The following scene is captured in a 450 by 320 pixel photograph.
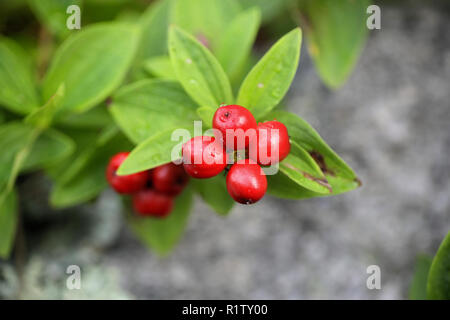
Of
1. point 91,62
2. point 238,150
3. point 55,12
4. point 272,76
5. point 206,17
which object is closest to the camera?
point 238,150

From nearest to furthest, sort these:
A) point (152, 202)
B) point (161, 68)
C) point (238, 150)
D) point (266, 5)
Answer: point (238, 150) < point (152, 202) < point (161, 68) < point (266, 5)

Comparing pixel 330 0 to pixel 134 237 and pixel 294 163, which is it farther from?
pixel 134 237

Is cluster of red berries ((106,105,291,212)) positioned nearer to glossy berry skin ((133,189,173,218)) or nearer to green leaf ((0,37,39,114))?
glossy berry skin ((133,189,173,218))

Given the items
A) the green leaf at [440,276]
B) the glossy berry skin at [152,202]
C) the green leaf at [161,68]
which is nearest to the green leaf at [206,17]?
the green leaf at [161,68]

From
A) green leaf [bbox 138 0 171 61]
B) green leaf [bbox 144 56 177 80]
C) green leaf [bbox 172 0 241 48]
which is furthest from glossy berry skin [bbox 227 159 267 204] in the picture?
green leaf [bbox 138 0 171 61]

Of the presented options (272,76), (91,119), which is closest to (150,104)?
(272,76)

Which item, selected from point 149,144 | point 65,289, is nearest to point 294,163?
point 149,144

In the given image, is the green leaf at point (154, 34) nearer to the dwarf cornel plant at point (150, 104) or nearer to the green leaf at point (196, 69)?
the dwarf cornel plant at point (150, 104)

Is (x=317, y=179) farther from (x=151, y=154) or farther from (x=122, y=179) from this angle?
(x=122, y=179)
